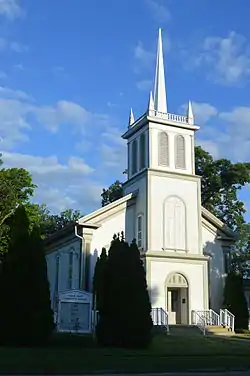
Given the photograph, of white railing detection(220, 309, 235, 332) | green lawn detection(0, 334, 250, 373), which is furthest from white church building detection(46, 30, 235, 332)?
green lawn detection(0, 334, 250, 373)

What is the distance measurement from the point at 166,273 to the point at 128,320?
1296cm

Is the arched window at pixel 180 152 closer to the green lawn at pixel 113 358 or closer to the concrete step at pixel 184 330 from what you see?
the concrete step at pixel 184 330

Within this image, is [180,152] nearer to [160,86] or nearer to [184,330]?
[160,86]

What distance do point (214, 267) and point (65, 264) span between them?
33.9 feet

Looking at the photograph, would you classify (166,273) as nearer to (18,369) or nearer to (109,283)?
(109,283)

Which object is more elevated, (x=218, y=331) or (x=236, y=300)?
(x=236, y=300)

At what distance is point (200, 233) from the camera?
116 feet

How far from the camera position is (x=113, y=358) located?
1612cm

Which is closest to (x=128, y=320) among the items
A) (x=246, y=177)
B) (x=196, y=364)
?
(x=196, y=364)

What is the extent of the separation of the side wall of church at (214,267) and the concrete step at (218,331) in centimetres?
366

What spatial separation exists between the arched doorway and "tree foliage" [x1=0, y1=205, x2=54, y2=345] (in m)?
14.3

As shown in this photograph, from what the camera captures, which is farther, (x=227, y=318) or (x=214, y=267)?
(x=214, y=267)

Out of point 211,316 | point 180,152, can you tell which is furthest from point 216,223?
point 211,316

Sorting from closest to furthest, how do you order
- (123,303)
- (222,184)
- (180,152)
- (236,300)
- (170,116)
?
(123,303), (236,300), (180,152), (170,116), (222,184)
